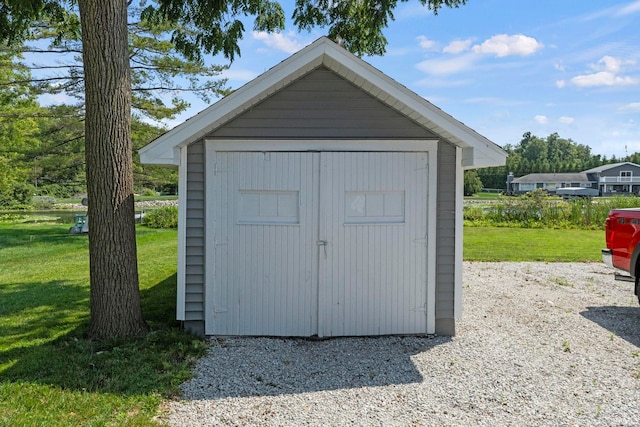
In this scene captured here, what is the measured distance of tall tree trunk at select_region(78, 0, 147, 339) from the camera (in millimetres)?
4746

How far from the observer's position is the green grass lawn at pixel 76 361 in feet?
10.7

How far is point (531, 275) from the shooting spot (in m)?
9.09

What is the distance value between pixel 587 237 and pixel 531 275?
752cm

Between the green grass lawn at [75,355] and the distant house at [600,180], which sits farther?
the distant house at [600,180]

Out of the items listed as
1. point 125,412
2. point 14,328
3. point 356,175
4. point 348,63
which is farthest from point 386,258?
point 14,328

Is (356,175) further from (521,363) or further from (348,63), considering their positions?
(521,363)

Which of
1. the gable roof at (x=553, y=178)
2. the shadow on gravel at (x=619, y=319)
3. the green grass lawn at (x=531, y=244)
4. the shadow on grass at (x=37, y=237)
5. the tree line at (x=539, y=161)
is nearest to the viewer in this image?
the shadow on gravel at (x=619, y=319)

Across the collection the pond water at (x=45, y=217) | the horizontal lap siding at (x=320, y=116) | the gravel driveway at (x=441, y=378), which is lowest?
the gravel driveway at (x=441, y=378)

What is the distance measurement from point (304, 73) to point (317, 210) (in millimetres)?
1551

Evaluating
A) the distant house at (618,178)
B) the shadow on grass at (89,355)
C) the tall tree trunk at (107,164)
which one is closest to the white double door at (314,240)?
the shadow on grass at (89,355)

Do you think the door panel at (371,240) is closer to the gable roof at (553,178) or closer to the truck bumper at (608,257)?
the truck bumper at (608,257)

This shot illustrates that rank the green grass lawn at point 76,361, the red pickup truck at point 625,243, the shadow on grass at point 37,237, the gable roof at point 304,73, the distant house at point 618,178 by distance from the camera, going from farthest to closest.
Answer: the distant house at point 618,178, the shadow on grass at point 37,237, the red pickup truck at point 625,243, the gable roof at point 304,73, the green grass lawn at point 76,361

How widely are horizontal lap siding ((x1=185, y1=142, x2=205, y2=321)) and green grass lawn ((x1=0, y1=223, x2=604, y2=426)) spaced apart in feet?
1.22

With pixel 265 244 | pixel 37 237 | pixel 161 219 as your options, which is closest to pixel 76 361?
pixel 265 244
